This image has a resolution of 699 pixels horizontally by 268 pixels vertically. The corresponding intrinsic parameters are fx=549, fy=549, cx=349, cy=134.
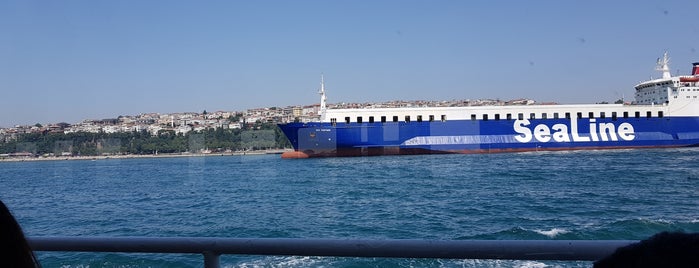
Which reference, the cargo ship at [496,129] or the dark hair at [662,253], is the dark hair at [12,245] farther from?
the cargo ship at [496,129]

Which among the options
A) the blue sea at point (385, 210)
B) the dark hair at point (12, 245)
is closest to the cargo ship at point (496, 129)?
the blue sea at point (385, 210)

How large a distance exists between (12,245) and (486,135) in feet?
120

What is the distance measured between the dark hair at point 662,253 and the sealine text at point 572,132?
3721 cm

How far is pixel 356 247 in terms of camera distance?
4.33 ft

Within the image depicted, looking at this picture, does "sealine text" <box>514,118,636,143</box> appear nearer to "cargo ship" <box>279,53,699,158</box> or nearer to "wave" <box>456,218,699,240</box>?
"cargo ship" <box>279,53,699,158</box>

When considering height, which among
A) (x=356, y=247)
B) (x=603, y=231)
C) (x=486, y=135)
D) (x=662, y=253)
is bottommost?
(x=603, y=231)

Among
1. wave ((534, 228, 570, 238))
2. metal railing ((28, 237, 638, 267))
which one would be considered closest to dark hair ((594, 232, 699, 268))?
metal railing ((28, 237, 638, 267))

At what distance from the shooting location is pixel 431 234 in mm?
8992

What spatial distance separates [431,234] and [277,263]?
3.43 m

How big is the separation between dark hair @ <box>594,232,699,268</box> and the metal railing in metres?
0.43

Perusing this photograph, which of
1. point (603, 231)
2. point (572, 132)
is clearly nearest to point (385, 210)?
point (603, 231)

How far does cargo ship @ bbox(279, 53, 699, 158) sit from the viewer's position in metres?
35.2

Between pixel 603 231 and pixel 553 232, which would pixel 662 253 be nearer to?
pixel 553 232

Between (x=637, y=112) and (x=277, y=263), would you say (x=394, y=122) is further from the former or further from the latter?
(x=277, y=263)
